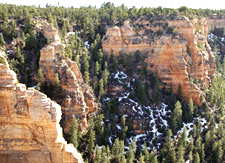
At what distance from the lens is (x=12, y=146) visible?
22.3 meters

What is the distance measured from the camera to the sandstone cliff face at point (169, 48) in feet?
247

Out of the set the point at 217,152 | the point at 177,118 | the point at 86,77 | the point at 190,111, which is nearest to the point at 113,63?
the point at 86,77

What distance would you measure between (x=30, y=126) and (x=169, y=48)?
61.3m

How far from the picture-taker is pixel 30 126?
74.7ft

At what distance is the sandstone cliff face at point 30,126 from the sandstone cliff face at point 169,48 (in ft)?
188

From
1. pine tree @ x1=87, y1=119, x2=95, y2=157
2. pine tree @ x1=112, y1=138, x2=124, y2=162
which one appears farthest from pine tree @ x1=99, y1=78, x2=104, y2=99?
pine tree @ x1=112, y1=138, x2=124, y2=162

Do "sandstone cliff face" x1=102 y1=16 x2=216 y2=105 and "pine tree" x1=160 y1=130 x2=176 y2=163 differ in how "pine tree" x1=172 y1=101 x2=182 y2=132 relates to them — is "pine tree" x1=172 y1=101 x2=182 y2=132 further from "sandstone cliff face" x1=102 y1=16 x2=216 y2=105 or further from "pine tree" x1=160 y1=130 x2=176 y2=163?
"sandstone cliff face" x1=102 y1=16 x2=216 y2=105

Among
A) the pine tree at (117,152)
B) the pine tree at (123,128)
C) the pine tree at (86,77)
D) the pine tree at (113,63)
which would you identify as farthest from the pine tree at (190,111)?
the pine tree at (86,77)

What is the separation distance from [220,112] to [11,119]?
2584 inches

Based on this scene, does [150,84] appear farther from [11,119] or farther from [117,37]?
[11,119]

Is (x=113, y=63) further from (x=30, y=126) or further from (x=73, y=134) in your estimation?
(x=30, y=126)

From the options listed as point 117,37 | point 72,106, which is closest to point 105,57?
point 117,37

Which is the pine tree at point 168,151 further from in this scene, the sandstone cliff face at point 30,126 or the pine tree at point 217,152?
the sandstone cliff face at point 30,126

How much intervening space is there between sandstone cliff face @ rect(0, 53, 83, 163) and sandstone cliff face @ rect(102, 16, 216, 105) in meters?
57.2
